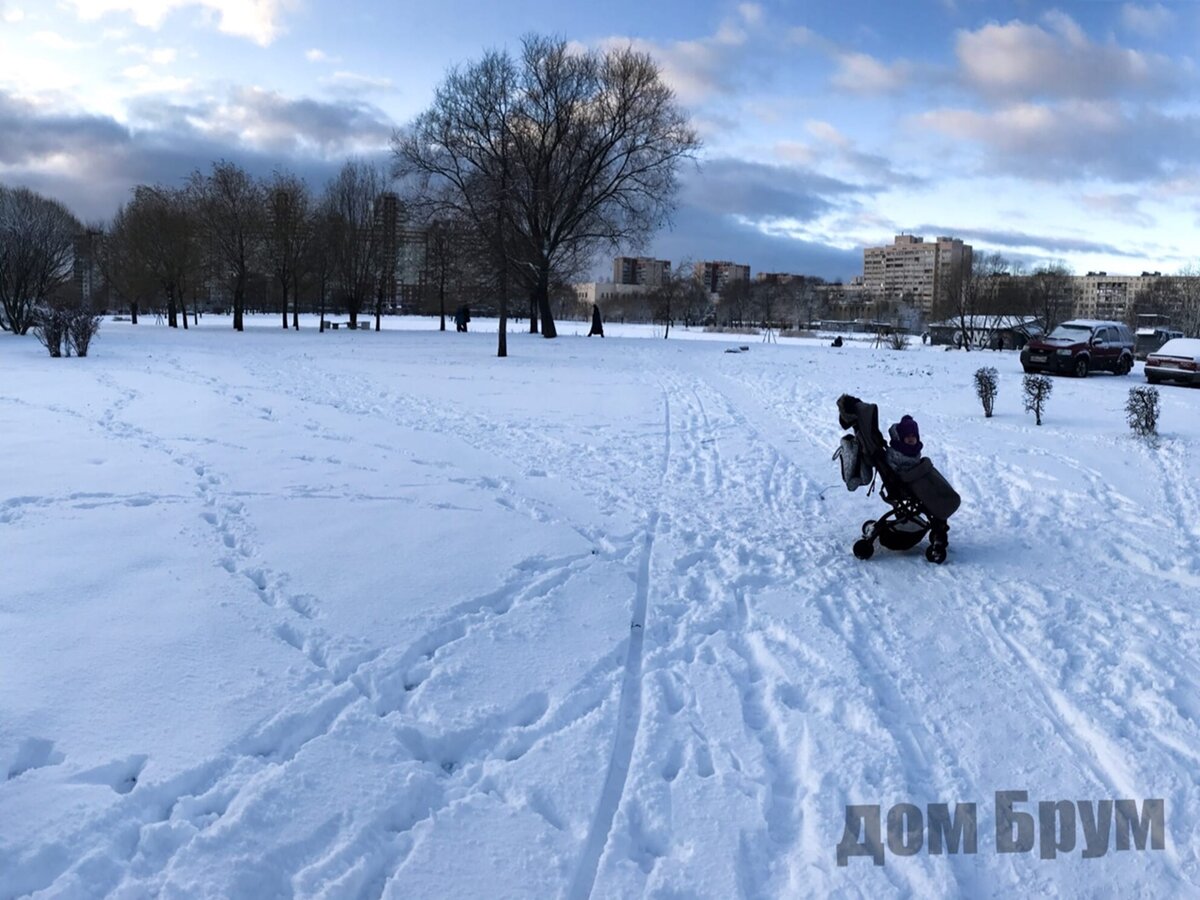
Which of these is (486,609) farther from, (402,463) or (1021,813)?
(402,463)

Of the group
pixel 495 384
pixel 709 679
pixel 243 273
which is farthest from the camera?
pixel 243 273

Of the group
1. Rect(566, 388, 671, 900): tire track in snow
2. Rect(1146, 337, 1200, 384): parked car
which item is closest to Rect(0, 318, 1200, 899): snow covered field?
Rect(566, 388, 671, 900): tire track in snow

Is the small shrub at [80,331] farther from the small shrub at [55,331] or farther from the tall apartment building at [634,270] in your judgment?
the tall apartment building at [634,270]

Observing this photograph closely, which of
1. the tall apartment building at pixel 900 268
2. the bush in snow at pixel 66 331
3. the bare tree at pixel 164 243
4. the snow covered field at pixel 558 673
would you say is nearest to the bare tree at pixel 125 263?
the bare tree at pixel 164 243

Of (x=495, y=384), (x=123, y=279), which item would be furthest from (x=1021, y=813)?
(x=123, y=279)

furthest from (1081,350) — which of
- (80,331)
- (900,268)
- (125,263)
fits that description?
(900,268)

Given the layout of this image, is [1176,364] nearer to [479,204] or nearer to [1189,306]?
[479,204]

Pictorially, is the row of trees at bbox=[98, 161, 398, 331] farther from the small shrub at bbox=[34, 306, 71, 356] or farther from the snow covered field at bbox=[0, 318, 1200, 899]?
the snow covered field at bbox=[0, 318, 1200, 899]

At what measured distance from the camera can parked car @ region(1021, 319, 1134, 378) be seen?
2417 centimetres

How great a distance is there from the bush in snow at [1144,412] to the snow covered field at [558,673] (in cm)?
265

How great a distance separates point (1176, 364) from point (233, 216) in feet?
139

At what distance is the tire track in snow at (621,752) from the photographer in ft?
10.1

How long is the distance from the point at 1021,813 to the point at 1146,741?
3.28ft

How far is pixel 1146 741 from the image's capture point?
3.98 meters
